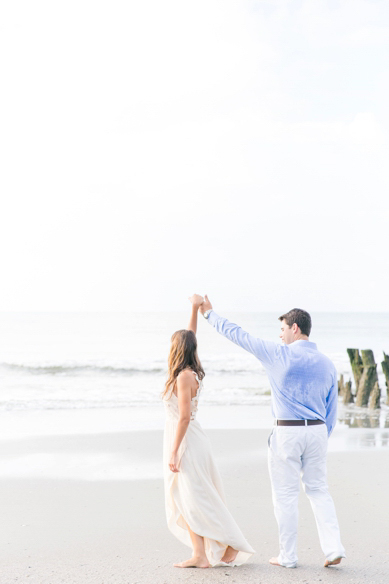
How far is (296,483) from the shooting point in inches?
168

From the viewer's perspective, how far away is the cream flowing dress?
14.0 ft

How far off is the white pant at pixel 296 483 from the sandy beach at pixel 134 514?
0.65 feet

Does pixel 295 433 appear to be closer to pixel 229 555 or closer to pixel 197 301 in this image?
pixel 229 555

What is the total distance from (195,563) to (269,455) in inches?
37.2

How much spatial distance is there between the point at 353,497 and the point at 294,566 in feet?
7.59

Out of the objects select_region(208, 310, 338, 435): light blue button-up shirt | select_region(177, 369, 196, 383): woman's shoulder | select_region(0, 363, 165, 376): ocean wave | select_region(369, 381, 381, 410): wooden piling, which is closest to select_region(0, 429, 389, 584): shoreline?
select_region(208, 310, 338, 435): light blue button-up shirt

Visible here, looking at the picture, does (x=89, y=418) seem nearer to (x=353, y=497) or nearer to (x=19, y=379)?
(x=353, y=497)

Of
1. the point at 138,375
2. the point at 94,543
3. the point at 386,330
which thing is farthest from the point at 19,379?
the point at 386,330

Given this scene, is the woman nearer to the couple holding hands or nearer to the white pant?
the couple holding hands

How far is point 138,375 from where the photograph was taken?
2353cm

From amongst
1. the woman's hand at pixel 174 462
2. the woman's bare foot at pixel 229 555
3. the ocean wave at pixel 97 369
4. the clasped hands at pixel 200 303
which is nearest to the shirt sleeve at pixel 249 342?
the clasped hands at pixel 200 303

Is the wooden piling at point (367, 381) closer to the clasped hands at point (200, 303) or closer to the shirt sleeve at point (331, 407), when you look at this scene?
the shirt sleeve at point (331, 407)

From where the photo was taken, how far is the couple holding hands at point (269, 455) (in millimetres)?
4238

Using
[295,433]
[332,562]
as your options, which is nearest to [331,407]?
[295,433]
